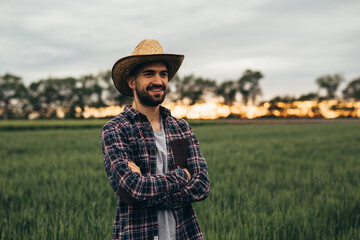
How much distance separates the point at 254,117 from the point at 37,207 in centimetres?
6681

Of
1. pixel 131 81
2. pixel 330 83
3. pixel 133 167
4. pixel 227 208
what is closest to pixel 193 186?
pixel 133 167

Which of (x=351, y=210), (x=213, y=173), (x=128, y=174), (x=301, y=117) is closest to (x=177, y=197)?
(x=128, y=174)

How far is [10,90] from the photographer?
6725 cm

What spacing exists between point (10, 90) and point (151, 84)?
8031 cm

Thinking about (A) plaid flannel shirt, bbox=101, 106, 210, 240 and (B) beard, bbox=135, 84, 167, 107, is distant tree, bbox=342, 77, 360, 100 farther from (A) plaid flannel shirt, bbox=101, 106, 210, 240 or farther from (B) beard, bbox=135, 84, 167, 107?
(B) beard, bbox=135, 84, 167, 107

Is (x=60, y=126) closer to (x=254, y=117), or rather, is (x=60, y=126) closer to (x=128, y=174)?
(x=128, y=174)

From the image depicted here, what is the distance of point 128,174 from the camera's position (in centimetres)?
123

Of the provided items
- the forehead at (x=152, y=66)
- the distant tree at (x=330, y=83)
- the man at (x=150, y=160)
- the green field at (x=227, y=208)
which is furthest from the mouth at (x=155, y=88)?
the distant tree at (x=330, y=83)

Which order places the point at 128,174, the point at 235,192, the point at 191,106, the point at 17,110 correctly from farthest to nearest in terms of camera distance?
the point at 191,106, the point at 17,110, the point at 235,192, the point at 128,174

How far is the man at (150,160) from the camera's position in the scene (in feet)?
4.10

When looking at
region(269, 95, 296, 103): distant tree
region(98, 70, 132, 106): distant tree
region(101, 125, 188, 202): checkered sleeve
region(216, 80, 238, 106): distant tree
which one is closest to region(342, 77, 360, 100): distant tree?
region(269, 95, 296, 103): distant tree

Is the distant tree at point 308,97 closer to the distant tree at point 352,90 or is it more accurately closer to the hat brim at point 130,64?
the distant tree at point 352,90

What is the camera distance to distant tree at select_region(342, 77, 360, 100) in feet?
253

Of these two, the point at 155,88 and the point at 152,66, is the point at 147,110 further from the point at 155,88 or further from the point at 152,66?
the point at 152,66
